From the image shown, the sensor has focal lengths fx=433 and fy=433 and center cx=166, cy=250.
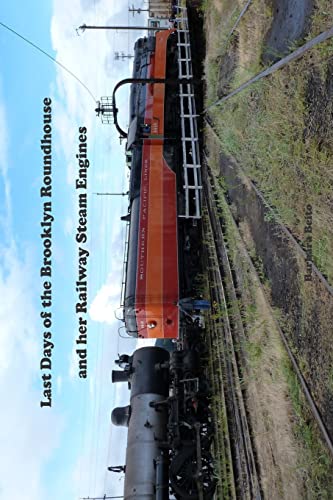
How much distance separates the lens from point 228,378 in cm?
812

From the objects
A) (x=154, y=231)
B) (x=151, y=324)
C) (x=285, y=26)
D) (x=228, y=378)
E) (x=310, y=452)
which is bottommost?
(x=310, y=452)

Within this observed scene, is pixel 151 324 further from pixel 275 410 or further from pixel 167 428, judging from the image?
pixel 275 410

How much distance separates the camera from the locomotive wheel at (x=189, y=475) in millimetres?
7613

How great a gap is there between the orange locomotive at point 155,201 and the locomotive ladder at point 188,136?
0.21 metres

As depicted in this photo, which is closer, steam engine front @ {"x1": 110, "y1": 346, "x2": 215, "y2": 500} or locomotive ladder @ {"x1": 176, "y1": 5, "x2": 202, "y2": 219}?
steam engine front @ {"x1": 110, "y1": 346, "x2": 215, "y2": 500}

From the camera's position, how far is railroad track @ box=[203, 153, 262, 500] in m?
7.30

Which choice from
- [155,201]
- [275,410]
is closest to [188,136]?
[155,201]

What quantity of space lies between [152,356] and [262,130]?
5.77 metres

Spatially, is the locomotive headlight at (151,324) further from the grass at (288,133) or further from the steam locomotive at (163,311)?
the grass at (288,133)

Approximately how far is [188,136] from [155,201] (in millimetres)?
2099

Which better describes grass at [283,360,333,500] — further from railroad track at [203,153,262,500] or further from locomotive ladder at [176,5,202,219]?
locomotive ladder at [176,5,202,219]

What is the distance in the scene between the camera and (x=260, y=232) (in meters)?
6.93

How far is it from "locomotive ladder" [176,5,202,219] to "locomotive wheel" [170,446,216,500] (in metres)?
5.00

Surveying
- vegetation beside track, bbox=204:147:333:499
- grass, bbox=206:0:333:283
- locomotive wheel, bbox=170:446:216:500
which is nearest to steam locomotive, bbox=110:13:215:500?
locomotive wheel, bbox=170:446:216:500
